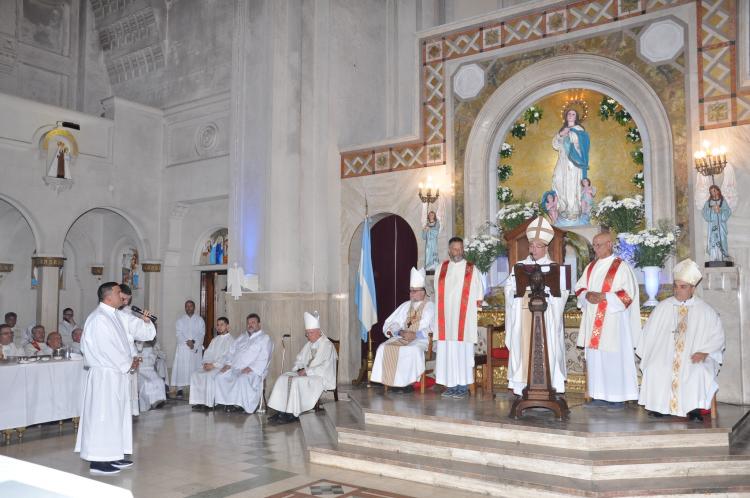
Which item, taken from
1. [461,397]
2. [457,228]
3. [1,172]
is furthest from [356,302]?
[1,172]

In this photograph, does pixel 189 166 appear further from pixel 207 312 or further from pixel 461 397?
pixel 461 397

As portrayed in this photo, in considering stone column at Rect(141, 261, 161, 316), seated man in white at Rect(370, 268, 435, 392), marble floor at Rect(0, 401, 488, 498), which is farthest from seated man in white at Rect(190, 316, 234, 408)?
stone column at Rect(141, 261, 161, 316)

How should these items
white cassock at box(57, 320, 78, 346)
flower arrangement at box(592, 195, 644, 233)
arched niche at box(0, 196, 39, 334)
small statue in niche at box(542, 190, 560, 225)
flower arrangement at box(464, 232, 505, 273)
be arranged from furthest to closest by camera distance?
arched niche at box(0, 196, 39, 334)
white cassock at box(57, 320, 78, 346)
small statue in niche at box(542, 190, 560, 225)
flower arrangement at box(464, 232, 505, 273)
flower arrangement at box(592, 195, 644, 233)

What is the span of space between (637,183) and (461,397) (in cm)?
398

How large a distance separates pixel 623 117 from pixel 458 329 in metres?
4.03

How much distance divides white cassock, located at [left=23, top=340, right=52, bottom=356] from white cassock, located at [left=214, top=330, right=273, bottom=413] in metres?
2.77

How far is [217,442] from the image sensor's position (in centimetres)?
845

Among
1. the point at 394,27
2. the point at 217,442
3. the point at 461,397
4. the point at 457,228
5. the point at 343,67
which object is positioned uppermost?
the point at 394,27

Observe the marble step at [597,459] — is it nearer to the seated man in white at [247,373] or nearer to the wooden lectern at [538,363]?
the wooden lectern at [538,363]

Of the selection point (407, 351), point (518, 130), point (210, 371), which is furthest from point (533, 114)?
point (210, 371)

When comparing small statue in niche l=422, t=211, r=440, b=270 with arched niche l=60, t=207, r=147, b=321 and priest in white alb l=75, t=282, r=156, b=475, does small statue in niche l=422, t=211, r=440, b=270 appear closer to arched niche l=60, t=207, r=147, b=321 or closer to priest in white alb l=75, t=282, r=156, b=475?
priest in white alb l=75, t=282, r=156, b=475

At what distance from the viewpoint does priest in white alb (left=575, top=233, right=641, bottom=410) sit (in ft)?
24.8

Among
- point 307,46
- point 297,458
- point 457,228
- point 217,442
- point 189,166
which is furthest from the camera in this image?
point 189,166

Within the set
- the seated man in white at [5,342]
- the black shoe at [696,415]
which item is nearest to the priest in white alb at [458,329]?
the black shoe at [696,415]
